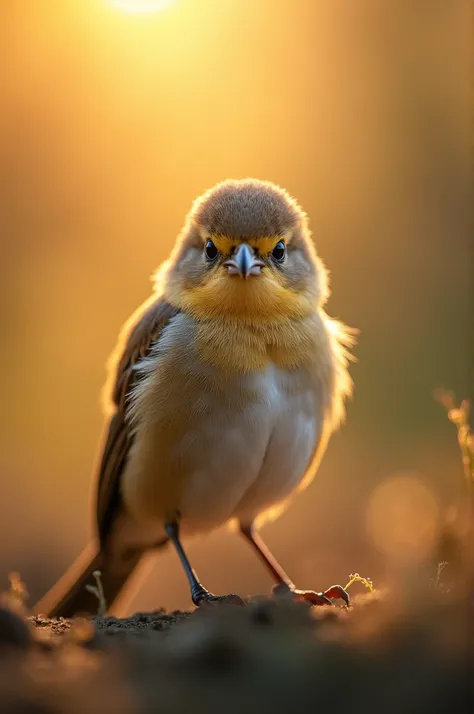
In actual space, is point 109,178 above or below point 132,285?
above

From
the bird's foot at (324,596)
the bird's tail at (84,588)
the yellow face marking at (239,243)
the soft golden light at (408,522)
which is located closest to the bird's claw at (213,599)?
the bird's foot at (324,596)

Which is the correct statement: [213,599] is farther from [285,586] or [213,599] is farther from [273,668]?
[273,668]

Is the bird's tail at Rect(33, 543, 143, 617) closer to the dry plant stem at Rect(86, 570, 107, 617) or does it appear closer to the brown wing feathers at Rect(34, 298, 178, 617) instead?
the brown wing feathers at Rect(34, 298, 178, 617)

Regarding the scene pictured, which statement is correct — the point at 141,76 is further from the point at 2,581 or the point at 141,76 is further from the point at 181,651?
the point at 181,651

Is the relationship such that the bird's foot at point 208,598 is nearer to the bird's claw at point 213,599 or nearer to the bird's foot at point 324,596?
the bird's claw at point 213,599

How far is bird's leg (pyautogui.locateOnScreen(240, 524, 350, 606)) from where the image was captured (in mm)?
5395

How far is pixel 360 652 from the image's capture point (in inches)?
102

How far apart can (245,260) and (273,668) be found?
299 cm

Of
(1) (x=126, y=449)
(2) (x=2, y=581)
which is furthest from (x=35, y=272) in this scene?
(1) (x=126, y=449)

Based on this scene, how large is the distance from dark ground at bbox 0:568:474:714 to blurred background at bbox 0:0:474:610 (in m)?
8.24

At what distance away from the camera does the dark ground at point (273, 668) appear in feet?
7.72

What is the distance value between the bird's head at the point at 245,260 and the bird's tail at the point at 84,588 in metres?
1.93

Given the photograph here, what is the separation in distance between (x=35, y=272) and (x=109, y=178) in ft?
6.22

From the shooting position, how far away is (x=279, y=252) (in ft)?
18.6
